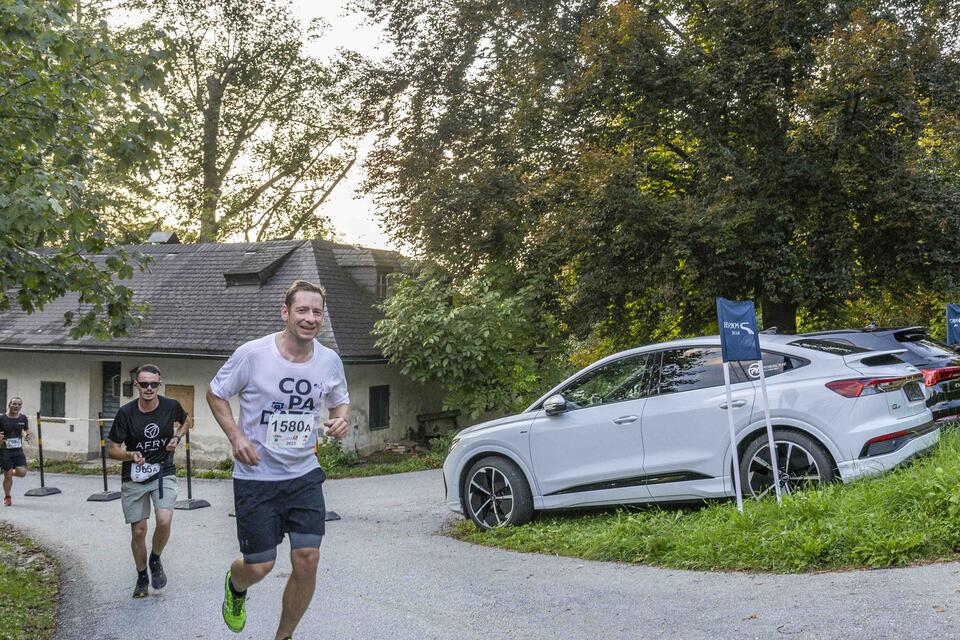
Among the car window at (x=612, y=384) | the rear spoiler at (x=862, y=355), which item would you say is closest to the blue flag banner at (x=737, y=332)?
the rear spoiler at (x=862, y=355)

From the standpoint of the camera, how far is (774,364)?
8.54 m

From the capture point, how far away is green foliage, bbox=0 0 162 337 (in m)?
7.89

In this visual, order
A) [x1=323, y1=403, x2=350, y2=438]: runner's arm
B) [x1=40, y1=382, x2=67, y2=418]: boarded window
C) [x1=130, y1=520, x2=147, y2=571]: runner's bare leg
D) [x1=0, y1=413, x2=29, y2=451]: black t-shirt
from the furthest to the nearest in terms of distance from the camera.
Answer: [x1=40, y1=382, x2=67, y2=418]: boarded window, [x1=0, y1=413, x2=29, y2=451]: black t-shirt, [x1=130, y1=520, x2=147, y2=571]: runner's bare leg, [x1=323, y1=403, x2=350, y2=438]: runner's arm

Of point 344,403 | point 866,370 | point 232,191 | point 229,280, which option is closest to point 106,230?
point 344,403

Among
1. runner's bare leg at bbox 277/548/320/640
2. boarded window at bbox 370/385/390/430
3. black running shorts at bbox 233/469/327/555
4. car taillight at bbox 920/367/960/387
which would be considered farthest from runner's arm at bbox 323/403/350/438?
boarded window at bbox 370/385/390/430

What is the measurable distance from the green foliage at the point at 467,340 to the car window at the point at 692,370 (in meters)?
10.9

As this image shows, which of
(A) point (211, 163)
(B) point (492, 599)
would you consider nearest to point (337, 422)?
(B) point (492, 599)

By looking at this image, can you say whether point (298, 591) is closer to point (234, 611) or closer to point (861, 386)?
point (234, 611)

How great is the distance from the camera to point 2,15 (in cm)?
766

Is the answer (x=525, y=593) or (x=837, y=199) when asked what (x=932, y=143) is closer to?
(x=837, y=199)

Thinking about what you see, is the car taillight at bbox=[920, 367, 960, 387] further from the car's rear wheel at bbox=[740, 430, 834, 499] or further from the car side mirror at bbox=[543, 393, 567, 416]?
the car side mirror at bbox=[543, 393, 567, 416]

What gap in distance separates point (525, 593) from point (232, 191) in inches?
1338

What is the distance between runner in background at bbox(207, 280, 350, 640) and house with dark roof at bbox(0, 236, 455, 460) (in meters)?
16.3

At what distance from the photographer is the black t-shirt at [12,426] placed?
15.5 m
